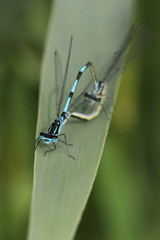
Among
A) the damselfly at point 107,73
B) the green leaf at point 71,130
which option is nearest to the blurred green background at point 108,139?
the damselfly at point 107,73

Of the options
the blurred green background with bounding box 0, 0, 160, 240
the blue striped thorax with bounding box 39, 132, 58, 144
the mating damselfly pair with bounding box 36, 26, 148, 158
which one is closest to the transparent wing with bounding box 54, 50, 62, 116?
the mating damselfly pair with bounding box 36, 26, 148, 158

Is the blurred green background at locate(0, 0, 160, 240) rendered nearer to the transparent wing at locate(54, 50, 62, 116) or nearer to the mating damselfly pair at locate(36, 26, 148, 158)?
the mating damselfly pair at locate(36, 26, 148, 158)

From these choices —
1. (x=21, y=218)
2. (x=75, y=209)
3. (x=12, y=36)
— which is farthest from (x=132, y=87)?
(x=75, y=209)

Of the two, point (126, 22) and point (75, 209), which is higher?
point (126, 22)

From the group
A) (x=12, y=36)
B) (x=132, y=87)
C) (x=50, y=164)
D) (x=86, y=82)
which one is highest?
(x=12, y=36)

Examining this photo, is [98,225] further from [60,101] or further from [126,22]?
[126,22]

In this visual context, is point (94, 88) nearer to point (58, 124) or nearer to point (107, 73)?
point (107, 73)
